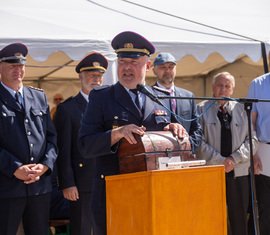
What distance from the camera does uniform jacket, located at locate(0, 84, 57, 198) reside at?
Result: 3.95 meters

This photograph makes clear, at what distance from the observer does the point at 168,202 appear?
8.02 feet

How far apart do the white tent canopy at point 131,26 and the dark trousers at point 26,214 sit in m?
1.29

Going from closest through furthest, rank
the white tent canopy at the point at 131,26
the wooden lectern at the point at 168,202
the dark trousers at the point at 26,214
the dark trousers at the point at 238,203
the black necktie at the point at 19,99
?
the wooden lectern at the point at 168,202 < the dark trousers at the point at 26,214 < the black necktie at the point at 19,99 < the white tent canopy at the point at 131,26 < the dark trousers at the point at 238,203

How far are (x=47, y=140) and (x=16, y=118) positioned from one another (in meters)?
0.34

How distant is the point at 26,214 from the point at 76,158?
2.44 ft

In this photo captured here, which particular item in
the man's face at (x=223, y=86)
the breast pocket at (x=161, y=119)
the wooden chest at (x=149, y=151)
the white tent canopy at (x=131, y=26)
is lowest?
the wooden chest at (x=149, y=151)

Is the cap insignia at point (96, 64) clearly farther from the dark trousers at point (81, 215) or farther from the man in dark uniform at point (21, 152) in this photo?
the dark trousers at point (81, 215)

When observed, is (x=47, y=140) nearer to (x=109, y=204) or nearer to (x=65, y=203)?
(x=65, y=203)

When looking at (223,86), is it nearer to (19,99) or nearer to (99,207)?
(19,99)

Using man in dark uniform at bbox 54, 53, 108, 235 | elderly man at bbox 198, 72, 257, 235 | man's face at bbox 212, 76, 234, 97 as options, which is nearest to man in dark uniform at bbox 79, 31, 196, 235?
man in dark uniform at bbox 54, 53, 108, 235

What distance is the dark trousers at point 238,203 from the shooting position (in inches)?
202

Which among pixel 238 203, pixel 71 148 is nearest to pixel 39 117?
pixel 71 148

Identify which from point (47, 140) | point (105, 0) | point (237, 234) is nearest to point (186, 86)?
point (105, 0)

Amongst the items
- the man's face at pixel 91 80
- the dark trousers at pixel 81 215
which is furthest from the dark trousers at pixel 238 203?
the man's face at pixel 91 80
